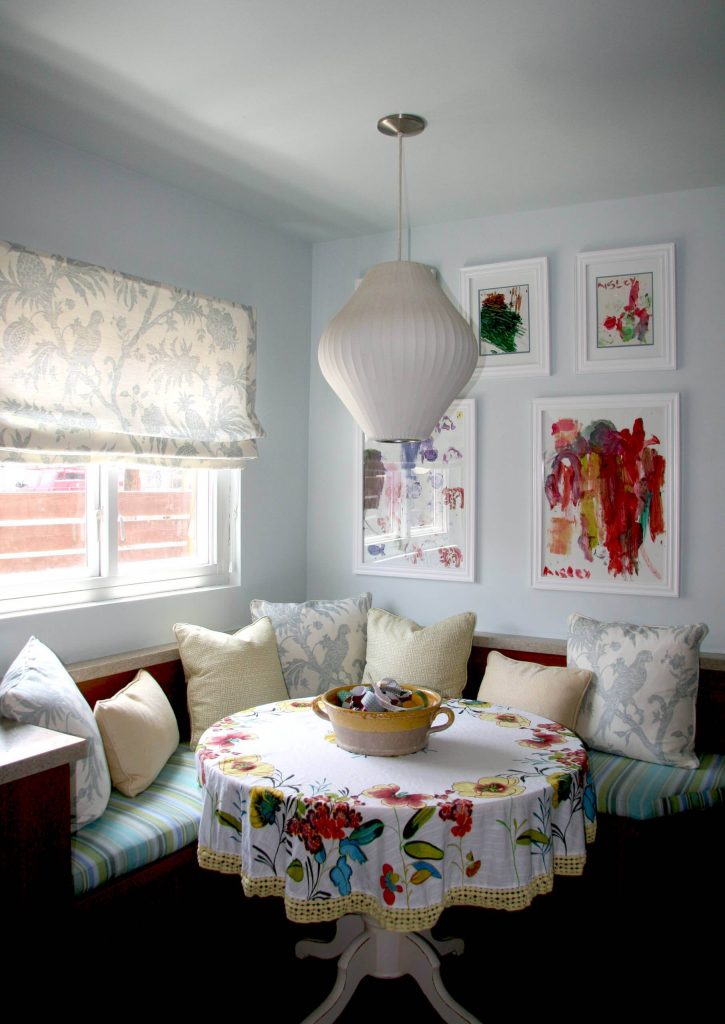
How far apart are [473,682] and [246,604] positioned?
1018mm

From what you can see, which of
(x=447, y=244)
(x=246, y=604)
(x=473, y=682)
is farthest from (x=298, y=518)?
(x=447, y=244)

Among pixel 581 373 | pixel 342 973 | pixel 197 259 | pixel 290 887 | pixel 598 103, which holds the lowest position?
pixel 342 973

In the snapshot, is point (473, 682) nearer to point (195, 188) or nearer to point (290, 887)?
point (290, 887)

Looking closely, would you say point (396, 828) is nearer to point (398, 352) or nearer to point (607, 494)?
point (398, 352)

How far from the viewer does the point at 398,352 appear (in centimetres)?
199

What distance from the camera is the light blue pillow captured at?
84.1 inches

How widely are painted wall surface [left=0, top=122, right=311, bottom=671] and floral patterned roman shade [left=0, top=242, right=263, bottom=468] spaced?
13 centimetres

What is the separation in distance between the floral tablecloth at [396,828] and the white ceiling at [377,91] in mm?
1788

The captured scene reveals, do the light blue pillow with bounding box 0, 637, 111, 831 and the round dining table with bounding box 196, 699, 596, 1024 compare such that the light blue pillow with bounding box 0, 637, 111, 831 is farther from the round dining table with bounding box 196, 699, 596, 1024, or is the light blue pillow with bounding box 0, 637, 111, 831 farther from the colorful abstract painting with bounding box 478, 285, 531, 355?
the colorful abstract painting with bounding box 478, 285, 531, 355

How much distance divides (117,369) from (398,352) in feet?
4.04

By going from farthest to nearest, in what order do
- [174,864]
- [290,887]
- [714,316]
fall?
[714,316] < [174,864] < [290,887]

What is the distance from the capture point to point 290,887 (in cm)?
175

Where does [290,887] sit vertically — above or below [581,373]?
below

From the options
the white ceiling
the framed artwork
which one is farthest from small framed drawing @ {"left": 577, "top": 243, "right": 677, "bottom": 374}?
the white ceiling
